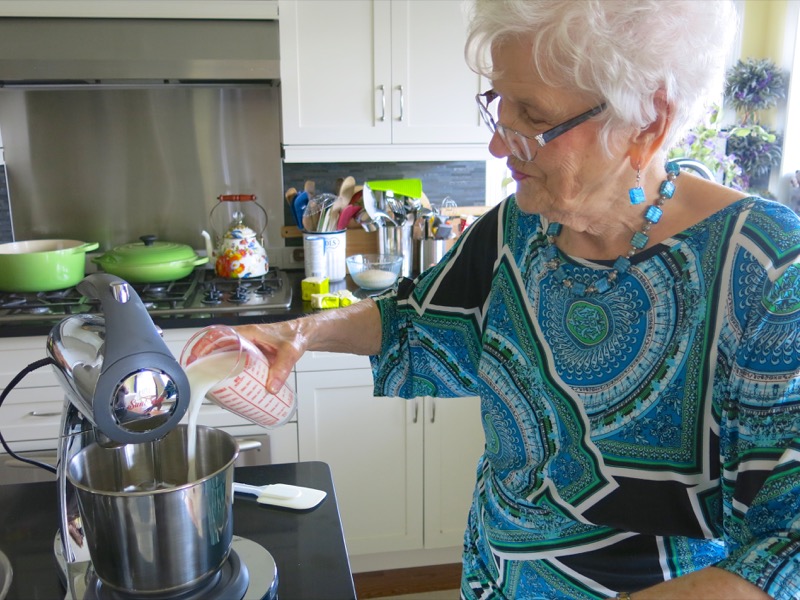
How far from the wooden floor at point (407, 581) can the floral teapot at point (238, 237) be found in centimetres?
107

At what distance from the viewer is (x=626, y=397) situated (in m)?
0.95

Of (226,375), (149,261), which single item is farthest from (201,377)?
(149,261)

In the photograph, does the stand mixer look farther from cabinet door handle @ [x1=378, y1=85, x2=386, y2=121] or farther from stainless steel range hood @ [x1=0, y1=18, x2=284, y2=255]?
stainless steel range hood @ [x1=0, y1=18, x2=284, y2=255]

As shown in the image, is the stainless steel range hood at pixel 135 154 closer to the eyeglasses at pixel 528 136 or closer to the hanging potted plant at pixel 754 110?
the hanging potted plant at pixel 754 110

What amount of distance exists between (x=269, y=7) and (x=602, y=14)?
1.64m

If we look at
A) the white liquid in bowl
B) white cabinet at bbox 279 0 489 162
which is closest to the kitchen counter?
the white liquid in bowl

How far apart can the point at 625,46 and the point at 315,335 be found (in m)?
0.60

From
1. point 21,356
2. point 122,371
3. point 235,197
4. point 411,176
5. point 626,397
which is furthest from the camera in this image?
point 411,176

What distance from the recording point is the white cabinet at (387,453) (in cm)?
224

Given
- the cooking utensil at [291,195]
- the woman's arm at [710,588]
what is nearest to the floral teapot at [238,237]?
the cooking utensil at [291,195]

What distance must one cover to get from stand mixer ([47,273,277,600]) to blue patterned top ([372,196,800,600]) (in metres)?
0.40

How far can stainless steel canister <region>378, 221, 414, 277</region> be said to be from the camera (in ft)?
8.26

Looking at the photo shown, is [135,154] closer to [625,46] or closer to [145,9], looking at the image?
[145,9]

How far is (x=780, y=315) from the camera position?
798 mm
